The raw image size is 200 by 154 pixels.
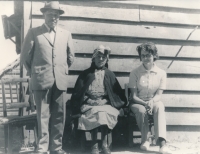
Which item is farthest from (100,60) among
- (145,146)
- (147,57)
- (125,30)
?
(145,146)

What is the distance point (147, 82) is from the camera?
12.1 ft

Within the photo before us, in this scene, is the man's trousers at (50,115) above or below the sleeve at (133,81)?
below

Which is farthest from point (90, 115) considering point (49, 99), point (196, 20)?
point (196, 20)

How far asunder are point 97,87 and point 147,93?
28.5 inches

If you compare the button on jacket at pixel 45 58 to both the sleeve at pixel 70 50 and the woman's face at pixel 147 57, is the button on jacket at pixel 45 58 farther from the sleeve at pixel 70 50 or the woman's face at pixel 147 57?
the woman's face at pixel 147 57

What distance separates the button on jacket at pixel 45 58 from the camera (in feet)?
10.2

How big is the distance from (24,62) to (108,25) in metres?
1.58

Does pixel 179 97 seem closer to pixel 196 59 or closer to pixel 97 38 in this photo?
pixel 196 59

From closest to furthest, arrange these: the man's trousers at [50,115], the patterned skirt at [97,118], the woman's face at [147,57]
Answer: the man's trousers at [50,115]
the patterned skirt at [97,118]
the woman's face at [147,57]

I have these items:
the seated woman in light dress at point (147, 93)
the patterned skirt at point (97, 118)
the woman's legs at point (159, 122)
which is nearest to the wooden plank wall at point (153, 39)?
the seated woman in light dress at point (147, 93)

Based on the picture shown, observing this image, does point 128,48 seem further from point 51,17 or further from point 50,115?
point 50,115

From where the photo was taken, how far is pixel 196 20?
4.41 m

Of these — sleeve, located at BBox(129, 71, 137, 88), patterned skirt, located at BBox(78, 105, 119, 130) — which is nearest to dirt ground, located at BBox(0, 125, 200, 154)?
patterned skirt, located at BBox(78, 105, 119, 130)

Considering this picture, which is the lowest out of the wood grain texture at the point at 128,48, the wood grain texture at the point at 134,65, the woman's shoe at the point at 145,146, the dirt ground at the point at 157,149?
the dirt ground at the point at 157,149
